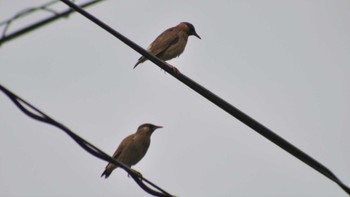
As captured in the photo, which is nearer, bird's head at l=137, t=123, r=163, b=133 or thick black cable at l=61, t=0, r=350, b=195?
thick black cable at l=61, t=0, r=350, b=195

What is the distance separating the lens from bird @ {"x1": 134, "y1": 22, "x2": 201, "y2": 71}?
9.95m

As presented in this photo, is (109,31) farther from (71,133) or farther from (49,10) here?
(71,133)

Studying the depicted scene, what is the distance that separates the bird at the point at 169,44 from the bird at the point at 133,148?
1.09 m

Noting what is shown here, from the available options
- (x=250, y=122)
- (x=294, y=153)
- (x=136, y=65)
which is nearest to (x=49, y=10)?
(x=250, y=122)

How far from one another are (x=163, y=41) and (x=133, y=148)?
1589mm

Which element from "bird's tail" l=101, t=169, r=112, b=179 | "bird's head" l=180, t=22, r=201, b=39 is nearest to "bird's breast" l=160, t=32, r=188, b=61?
"bird's head" l=180, t=22, r=201, b=39

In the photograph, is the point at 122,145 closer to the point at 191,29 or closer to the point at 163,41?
the point at 163,41

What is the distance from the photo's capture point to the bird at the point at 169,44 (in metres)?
9.95

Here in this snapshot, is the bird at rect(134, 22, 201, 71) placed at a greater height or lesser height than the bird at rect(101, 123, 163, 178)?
greater

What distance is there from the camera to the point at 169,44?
396 inches

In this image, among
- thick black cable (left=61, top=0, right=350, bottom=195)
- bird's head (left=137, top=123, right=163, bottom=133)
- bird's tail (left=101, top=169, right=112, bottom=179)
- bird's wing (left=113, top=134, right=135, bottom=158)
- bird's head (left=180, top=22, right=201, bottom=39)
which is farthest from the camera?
bird's head (left=180, top=22, right=201, bottom=39)

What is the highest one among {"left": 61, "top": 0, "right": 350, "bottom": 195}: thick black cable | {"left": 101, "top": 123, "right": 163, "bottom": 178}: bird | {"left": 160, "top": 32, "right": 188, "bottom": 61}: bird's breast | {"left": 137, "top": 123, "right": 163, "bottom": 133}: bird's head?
{"left": 160, "top": 32, "right": 188, "bottom": 61}: bird's breast

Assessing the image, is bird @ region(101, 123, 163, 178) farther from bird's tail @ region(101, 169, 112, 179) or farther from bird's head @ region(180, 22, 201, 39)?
bird's head @ region(180, 22, 201, 39)

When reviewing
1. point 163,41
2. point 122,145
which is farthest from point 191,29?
point 122,145
